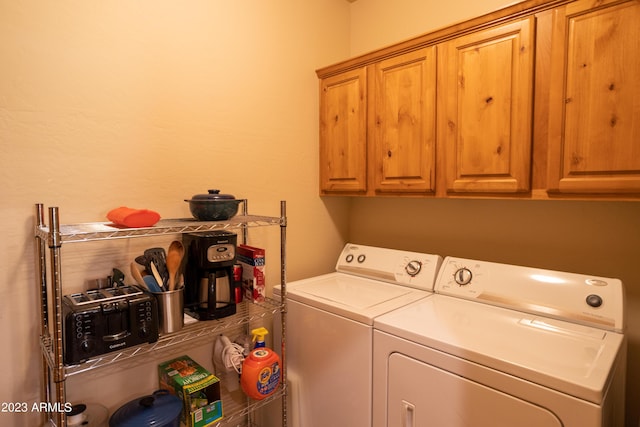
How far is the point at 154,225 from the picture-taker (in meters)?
1.20

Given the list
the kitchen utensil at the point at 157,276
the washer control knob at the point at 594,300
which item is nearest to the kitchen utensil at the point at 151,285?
the kitchen utensil at the point at 157,276

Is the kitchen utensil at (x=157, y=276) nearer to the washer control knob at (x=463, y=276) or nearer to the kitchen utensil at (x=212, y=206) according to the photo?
the kitchen utensil at (x=212, y=206)

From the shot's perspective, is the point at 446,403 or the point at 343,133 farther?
the point at 343,133

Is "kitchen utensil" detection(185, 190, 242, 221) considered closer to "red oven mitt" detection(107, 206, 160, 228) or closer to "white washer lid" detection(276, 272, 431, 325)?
"red oven mitt" detection(107, 206, 160, 228)

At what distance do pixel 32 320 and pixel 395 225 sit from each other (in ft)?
5.97

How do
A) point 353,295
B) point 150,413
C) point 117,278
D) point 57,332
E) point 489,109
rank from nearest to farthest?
1. point 57,332
2. point 150,413
3. point 117,278
4. point 489,109
5. point 353,295

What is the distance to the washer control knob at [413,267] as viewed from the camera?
175cm

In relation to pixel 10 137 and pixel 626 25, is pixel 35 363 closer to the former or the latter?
pixel 10 137

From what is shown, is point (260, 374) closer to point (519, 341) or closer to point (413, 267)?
point (413, 267)

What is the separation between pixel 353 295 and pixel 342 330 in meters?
0.23

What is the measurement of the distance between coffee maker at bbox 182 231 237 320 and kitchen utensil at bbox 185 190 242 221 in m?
0.09

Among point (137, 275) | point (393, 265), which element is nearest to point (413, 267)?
point (393, 265)

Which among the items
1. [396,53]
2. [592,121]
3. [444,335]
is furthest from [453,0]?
[444,335]

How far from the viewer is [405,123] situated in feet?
5.62
